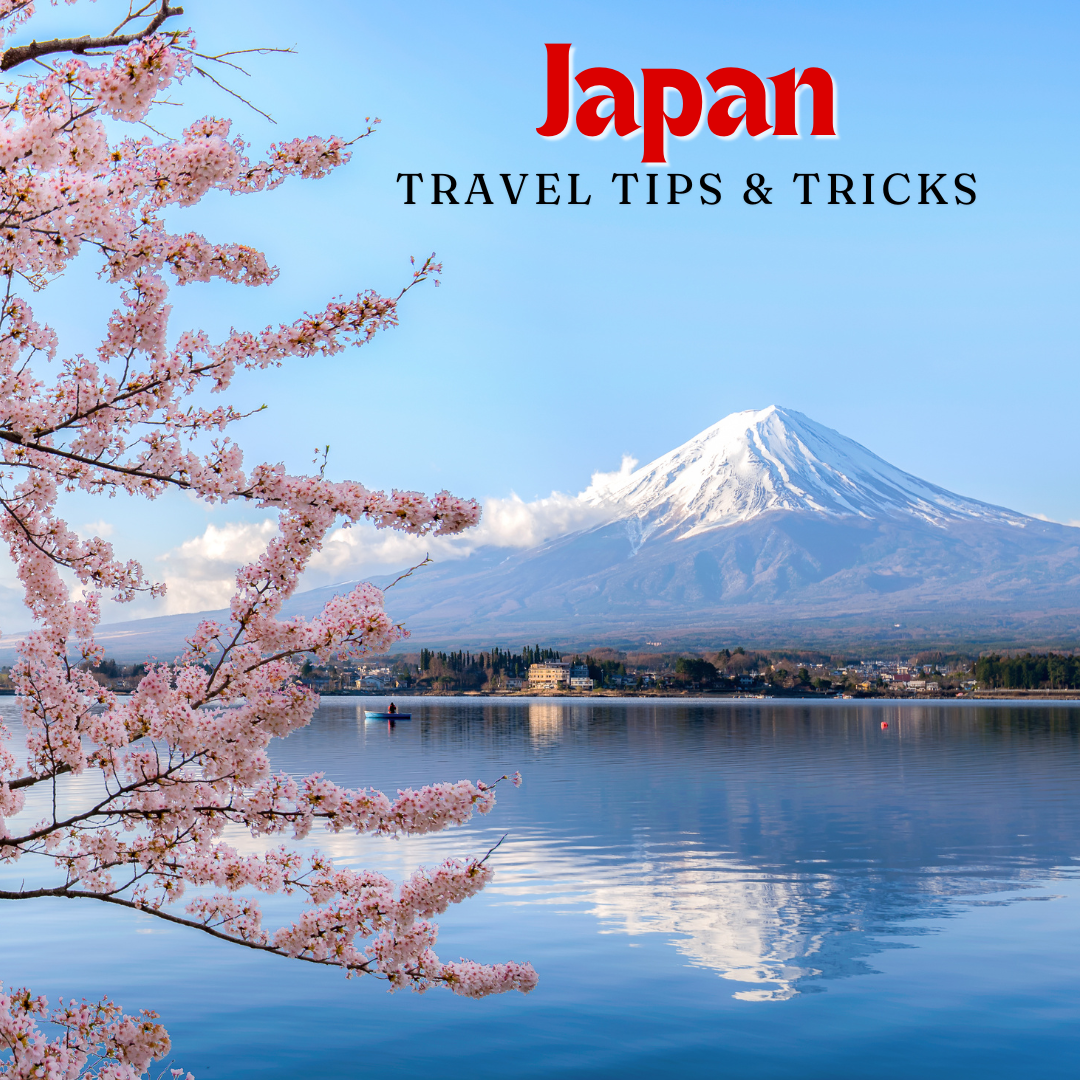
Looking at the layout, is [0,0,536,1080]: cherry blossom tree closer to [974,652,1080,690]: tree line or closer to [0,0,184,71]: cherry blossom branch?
[0,0,184,71]: cherry blossom branch

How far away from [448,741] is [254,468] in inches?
2673

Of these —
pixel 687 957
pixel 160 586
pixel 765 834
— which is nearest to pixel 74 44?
pixel 160 586

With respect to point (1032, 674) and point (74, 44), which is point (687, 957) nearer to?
point (74, 44)

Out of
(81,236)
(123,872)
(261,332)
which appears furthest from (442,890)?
(123,872)

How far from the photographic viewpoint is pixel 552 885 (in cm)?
2356

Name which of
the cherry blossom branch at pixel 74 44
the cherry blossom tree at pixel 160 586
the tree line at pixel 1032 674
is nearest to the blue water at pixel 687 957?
the cherry blossom tree at pixel 160 586

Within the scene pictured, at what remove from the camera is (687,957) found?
57.8 feet

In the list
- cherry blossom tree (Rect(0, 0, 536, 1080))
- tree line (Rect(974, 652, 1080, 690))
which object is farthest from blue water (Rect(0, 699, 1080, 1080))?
tree line (Rect(974, 652, 1080, 690))

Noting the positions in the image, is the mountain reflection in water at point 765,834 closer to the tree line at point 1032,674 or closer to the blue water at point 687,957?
the blue water at point 687,957

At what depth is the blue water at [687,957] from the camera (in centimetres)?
1332

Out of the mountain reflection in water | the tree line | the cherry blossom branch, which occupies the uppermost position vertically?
the cherry blossom branch

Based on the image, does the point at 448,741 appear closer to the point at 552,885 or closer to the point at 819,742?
the point at 819,742

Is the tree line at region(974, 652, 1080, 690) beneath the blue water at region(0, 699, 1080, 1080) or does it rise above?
beneath

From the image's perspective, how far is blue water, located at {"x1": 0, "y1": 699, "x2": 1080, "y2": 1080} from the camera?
13.3 meters
